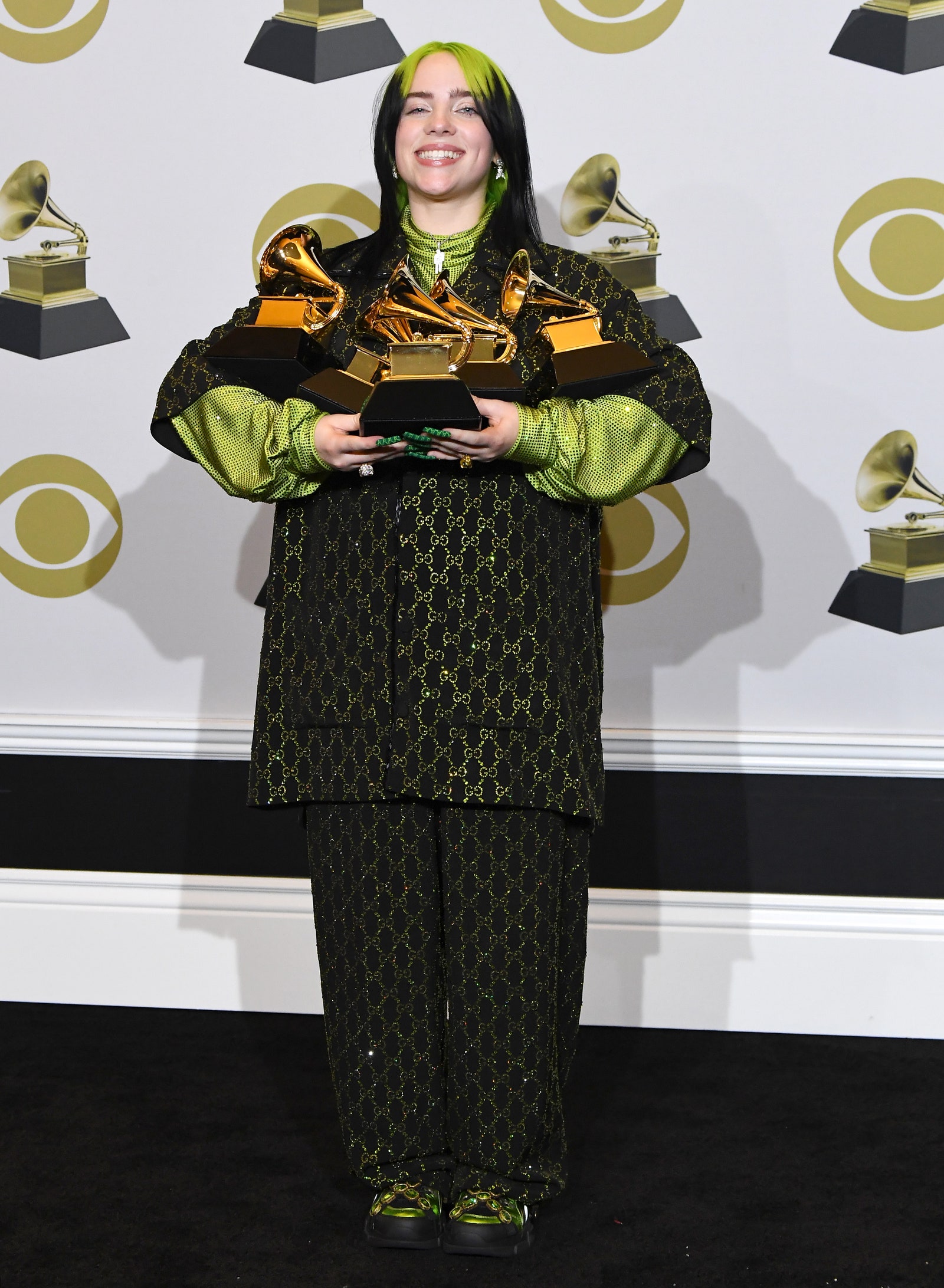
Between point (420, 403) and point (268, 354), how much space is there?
24 centimetres

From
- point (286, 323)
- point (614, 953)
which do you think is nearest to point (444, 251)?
point (286, 323)

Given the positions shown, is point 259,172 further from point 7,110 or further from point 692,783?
point 692,783

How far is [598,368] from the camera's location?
5.74 ft

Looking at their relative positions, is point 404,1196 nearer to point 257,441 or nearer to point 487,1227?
point 487,1227

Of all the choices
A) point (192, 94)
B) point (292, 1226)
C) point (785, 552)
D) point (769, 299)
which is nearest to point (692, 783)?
point (785, 552)

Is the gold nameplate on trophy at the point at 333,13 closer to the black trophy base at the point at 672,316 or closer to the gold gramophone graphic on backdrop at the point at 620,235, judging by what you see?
the gold gramophone graphic on backdrop at the point at 620,235

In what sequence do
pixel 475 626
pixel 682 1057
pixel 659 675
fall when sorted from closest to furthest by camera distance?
pixel 475 626 → pixel 682 1057 → pixel 659 675

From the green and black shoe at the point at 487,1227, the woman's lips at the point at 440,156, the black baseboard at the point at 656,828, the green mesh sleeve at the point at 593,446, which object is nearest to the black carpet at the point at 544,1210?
the green and black shoe at the point at 487,1227

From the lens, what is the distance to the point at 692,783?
2.75 m

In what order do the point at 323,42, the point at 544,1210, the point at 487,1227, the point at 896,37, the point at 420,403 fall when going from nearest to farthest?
the point at 420,403 → the point at 487,1227 → the point at 544,1210 → the point at 896,37 → the point at 323,42

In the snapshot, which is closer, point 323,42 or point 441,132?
point 441,132

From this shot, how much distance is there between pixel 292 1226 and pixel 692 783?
118 centimetres

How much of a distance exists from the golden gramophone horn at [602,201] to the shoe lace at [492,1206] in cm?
167

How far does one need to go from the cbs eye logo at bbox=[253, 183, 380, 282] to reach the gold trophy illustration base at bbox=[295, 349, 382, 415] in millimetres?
979
